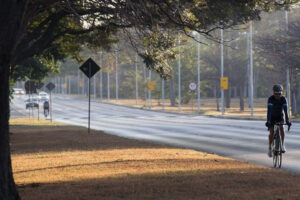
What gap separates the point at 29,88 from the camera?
50.6m

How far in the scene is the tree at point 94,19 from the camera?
8.92 meters

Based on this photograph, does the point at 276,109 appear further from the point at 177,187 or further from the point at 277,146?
the point at 177,187

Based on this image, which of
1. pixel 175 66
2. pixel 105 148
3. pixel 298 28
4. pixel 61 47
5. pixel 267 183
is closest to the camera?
pixel 267 183

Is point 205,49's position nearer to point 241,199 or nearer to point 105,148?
point 105,148

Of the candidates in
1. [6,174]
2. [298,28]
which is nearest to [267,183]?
[6,174]

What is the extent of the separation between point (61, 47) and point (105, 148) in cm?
565

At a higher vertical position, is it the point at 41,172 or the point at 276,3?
the point at 276,3

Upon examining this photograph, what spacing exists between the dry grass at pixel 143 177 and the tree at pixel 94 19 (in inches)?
63.1

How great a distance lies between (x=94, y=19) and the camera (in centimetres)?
1503

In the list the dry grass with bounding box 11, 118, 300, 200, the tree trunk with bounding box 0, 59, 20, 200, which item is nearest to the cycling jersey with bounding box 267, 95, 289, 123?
the dry grass with bounding box 11, 118, 300, 200

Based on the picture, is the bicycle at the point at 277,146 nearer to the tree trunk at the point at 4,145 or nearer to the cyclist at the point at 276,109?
the cyclist at the point at 276,109

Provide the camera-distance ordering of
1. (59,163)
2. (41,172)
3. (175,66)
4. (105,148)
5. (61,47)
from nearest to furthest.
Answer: (41,172)
(59,163)
(105,148)
(61,47)
(175,66)

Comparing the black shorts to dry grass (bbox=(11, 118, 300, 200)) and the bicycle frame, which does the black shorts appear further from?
dry grass (bbox=(11, 118, 300, 200))

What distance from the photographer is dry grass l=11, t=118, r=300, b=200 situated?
32.3ft
